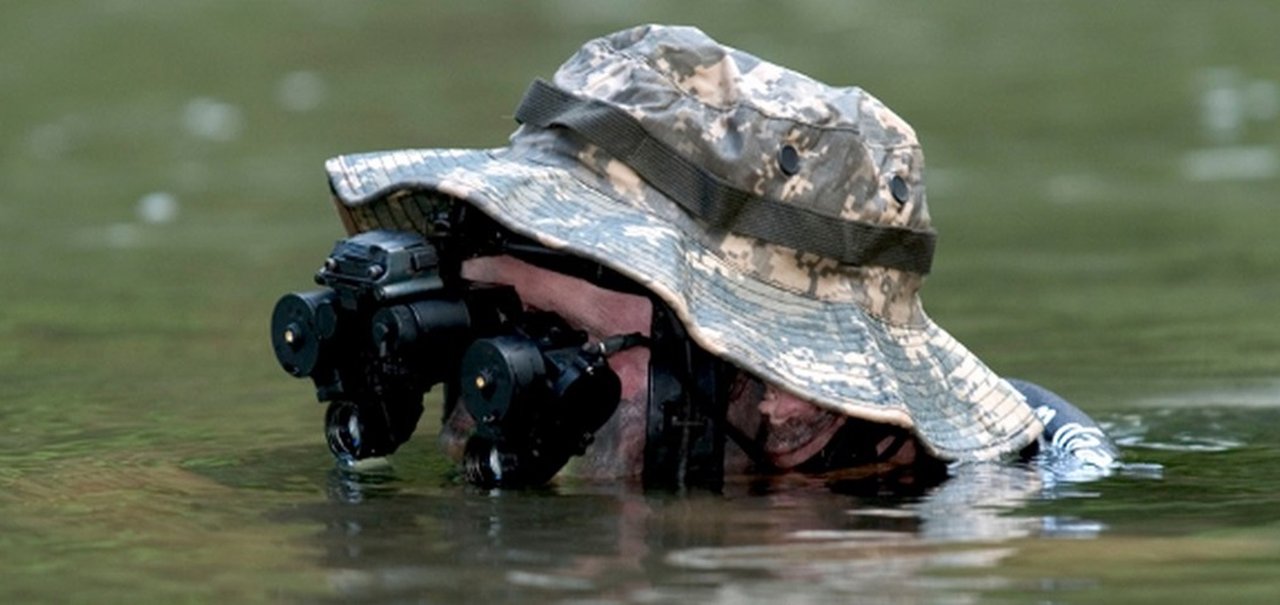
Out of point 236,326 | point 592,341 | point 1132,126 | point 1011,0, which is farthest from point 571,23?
point 592,341

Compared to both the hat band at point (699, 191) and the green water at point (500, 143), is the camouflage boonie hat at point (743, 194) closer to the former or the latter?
the hat band at point (699, 191)

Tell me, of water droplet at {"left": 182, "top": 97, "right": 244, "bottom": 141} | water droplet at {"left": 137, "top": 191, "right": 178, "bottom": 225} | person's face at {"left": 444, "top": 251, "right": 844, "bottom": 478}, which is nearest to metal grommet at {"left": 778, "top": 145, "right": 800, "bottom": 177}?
person's face at {"left": 444, "top": 251, "right": 844, "bottom": 478}

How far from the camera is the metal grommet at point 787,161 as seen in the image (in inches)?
233

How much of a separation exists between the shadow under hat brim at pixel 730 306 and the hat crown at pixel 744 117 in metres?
0.19

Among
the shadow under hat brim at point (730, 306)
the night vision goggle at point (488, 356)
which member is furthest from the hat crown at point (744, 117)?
→ the night vision goggle at point (488, 356)

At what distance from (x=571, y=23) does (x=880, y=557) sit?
14.9 metres

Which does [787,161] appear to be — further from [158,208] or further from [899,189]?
[158,208]

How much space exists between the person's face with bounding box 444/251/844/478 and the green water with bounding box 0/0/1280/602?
111 millimetres

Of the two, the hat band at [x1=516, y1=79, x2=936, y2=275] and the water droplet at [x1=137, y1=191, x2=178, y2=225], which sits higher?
the water droplet at [x1=137, y1=191, x2=178, y2=225]

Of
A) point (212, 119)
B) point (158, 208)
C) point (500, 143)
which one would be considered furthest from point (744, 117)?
point (212, 119)

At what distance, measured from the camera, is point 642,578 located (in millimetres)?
4965

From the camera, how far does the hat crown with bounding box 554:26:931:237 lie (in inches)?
231

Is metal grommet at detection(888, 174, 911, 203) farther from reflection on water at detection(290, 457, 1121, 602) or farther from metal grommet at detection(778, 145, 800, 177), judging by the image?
reflection on water at detection(290, 457, 1121, 602)

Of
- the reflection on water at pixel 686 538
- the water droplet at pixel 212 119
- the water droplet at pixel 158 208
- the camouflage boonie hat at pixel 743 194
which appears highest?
the water droplet at pixel 212 119
